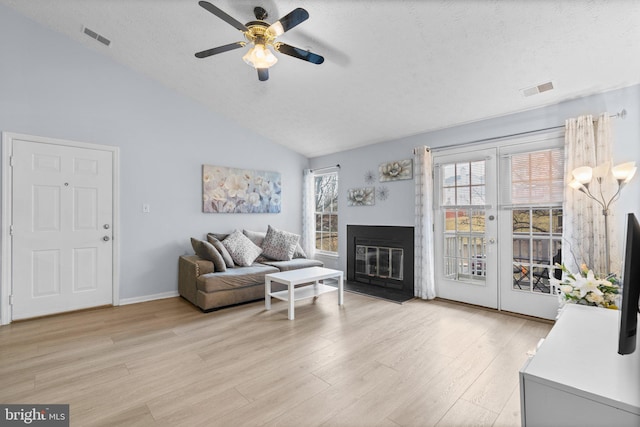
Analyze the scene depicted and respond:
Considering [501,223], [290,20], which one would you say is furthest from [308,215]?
[290,20]

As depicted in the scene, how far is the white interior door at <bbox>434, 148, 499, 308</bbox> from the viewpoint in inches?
145

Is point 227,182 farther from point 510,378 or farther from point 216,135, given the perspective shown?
point 510,378

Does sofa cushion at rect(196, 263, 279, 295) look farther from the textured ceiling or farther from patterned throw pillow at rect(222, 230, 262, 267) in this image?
the textured ceiling

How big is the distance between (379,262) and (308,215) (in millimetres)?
1732

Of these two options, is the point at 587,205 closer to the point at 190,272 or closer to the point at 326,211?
the point at 326,211

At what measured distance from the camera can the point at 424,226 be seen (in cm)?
412

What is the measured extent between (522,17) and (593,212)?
1938mm

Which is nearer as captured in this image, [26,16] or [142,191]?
[26,16]

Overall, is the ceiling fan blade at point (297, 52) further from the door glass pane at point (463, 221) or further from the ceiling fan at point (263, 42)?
the door glass pane at point (463, 221)

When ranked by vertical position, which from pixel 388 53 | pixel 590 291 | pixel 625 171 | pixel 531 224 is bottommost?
pixel 590 291

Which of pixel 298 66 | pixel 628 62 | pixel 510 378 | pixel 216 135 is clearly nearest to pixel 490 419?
pixel 510 378

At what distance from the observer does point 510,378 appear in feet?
7.03

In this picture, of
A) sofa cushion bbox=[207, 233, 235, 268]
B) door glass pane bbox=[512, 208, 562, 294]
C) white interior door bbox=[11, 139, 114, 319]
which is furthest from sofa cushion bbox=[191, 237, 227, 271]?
door glass pane bbox=[512, 208, 562, 294]

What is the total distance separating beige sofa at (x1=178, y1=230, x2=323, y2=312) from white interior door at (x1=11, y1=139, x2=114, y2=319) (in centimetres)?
96
